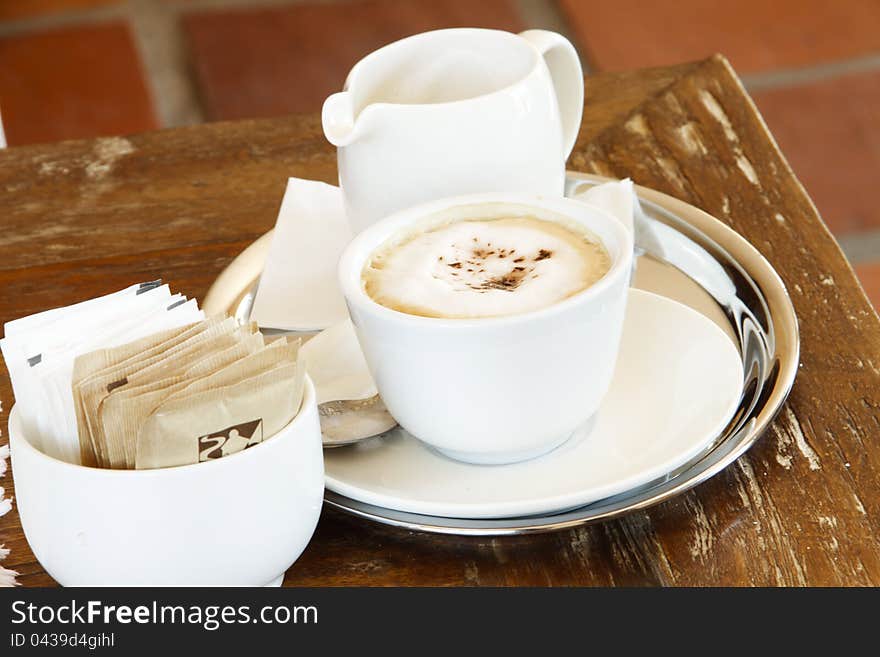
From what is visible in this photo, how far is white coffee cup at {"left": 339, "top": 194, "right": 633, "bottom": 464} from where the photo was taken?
0.41m

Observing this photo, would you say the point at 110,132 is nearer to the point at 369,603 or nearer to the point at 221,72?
the point at 221,72

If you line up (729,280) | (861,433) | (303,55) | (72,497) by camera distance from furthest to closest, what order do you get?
(303,55) < (729,280) < (861,433) < (72,497)

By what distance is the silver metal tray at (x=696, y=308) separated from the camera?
1.41ft

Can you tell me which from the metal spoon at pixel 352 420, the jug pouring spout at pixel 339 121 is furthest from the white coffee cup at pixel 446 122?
the metal spoon at pixel 352 420

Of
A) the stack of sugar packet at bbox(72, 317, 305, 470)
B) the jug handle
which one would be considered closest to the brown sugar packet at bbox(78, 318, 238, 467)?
the stack of sugar packet at bbox(72, 317, 305, 470)

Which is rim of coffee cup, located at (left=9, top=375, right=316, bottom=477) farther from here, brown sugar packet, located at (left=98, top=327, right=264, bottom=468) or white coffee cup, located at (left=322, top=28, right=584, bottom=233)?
white coffee cup, located at (left=322, top=28, right=584, bottom=233)

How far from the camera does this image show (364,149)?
0.52 meters

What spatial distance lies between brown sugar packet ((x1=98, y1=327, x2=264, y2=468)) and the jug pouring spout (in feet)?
0.49

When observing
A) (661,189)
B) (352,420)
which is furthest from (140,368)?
(661,189)

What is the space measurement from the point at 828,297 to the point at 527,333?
0.71ft

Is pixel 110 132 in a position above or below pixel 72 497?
below

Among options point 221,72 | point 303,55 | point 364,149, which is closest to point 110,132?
point 221,72

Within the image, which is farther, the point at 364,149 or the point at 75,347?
the point at 364,149

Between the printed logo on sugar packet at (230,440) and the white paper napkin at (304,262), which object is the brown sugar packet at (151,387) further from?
the white paper napkin at (304,262)
